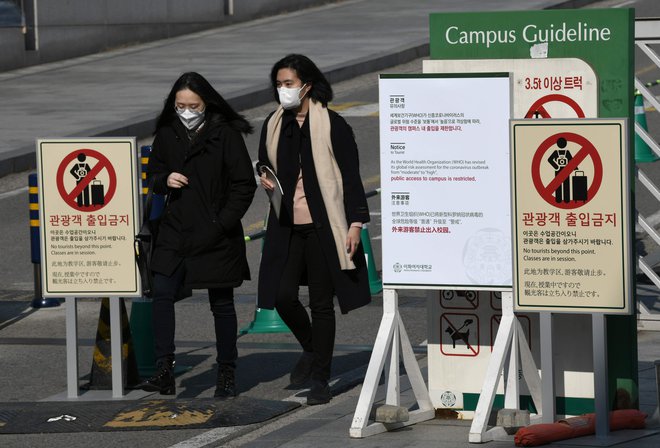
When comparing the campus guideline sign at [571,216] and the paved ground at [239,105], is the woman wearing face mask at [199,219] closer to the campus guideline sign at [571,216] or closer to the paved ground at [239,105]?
the paved ground at [239,105]

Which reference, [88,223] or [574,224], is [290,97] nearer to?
[88,223]

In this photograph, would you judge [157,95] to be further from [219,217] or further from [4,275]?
[219,217]

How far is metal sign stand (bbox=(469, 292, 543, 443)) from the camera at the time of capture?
24.1 ft

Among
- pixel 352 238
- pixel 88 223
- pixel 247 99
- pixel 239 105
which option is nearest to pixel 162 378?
pixel 88 223

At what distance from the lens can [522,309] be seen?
7.34 meters

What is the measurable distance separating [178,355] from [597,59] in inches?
150

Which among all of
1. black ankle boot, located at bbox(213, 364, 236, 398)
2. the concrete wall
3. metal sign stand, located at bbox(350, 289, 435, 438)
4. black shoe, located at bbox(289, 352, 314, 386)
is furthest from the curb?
metal sign stand, located at bbox(350, 289, 435, 438)

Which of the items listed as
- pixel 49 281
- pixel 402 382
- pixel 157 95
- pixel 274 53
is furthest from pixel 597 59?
pixel 274 53

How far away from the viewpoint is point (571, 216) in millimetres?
7195

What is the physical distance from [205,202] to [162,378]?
3.30 ft

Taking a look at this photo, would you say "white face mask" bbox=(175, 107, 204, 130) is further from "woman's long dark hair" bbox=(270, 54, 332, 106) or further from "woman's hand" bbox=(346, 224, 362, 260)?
"woman's hand" bbox=(346, 224, 362, 260)

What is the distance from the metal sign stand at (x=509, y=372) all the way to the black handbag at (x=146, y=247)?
2.15 m

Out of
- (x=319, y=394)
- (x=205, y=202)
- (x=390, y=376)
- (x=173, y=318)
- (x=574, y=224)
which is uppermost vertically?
(x=205, y=202)

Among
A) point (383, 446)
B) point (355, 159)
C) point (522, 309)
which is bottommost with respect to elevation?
point (383, 446)
